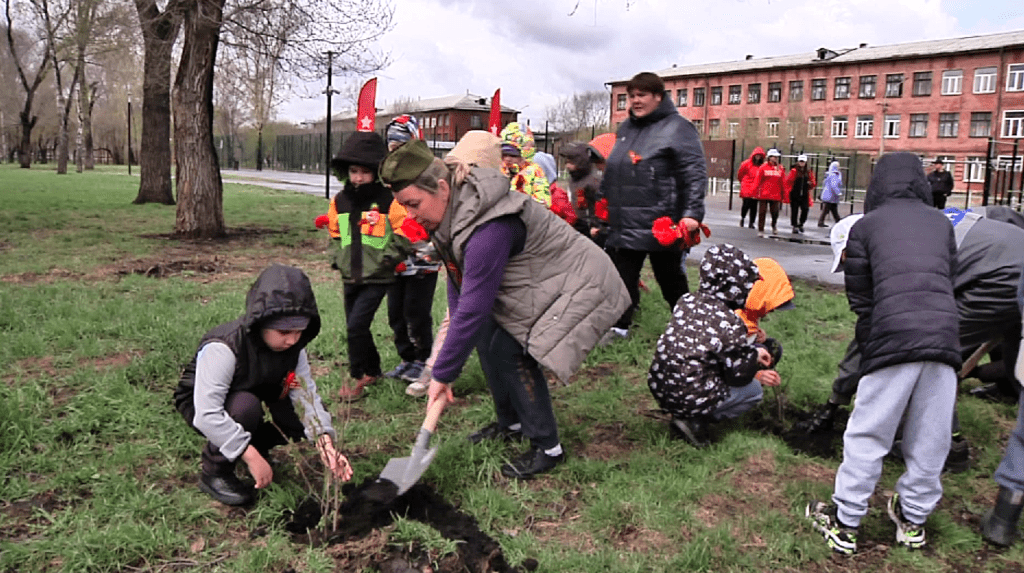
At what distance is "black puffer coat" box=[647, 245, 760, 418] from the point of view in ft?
11.8

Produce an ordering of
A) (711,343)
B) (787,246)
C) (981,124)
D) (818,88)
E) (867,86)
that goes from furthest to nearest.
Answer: (818,88) → (867,86) → (981,124) → (787,246) → (711,343)

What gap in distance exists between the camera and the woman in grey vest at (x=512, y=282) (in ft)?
9.64

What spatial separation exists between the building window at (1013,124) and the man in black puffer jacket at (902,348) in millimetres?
48079

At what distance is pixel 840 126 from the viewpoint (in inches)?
2044

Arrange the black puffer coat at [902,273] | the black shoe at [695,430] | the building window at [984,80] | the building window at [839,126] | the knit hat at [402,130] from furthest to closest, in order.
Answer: the building window at [839,126] < the building window at [984,80] < the knit hat at [402,130] < the black shoe at [695,430] < the black puffer coat at [902,273]

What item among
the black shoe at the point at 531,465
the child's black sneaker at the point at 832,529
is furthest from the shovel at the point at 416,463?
the child's black sneaker at the point at 832,529

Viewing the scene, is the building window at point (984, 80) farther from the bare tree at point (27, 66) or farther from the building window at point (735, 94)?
the bare tree at point (27, 66)

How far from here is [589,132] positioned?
3609cm

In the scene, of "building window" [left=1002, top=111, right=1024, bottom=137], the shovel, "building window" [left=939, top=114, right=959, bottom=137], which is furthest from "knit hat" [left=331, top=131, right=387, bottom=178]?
"building window" [left=939, top=114, right=959, bottom=137]

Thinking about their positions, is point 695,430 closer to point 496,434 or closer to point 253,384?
point 496,434

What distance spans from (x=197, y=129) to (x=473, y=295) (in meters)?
9.22

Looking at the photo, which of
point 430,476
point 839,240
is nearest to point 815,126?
point 839,240

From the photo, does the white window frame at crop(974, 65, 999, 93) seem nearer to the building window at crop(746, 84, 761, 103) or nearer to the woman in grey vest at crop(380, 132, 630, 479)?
the building window at crop(746, 84, 761, 103)

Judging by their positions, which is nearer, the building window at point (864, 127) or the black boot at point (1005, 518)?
the black boot at point (1005, 518)
